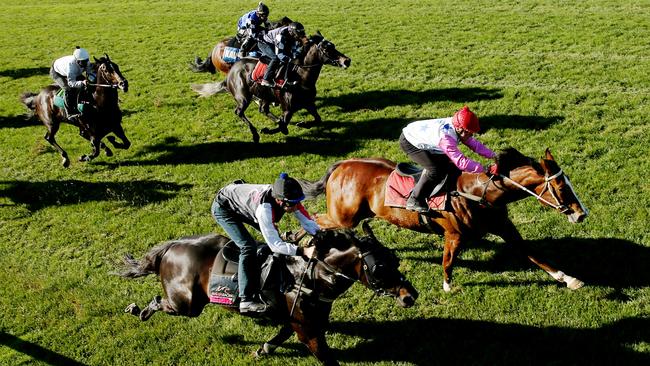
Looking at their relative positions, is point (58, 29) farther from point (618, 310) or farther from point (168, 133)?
point (618, 310)

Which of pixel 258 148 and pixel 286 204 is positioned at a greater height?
pixel 286 204

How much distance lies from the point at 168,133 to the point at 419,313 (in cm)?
908

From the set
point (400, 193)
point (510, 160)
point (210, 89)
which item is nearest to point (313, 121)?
point (210, 89)

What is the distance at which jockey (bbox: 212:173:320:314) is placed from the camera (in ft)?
20.2

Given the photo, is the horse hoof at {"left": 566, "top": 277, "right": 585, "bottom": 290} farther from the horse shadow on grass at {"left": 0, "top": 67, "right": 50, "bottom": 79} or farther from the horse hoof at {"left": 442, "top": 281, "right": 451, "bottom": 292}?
the horse shadow on grass at {"left": 0, "top": 67, "right": 50, "bottom": 79}

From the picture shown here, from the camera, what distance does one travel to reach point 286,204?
20.2ft

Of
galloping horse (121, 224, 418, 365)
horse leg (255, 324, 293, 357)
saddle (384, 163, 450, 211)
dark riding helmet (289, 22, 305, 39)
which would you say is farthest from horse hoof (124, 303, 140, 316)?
dark riding helmet (289, 22, 305, 39)

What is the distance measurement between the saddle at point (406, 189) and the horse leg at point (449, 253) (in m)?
0.44

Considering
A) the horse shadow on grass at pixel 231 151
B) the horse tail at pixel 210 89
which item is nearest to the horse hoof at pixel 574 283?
the horse shadow on grass at pixel 231 151

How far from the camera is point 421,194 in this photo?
7.71m

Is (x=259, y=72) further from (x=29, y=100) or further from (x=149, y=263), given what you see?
(x=149, y=263)

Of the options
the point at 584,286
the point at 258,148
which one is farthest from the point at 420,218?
the point at 258,148

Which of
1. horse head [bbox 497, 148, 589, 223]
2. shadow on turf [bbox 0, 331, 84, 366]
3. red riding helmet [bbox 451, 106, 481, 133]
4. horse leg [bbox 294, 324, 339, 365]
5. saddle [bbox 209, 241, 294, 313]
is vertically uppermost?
red riding helmet [bbox 451, 106, 481, 133]

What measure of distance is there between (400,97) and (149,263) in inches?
365
